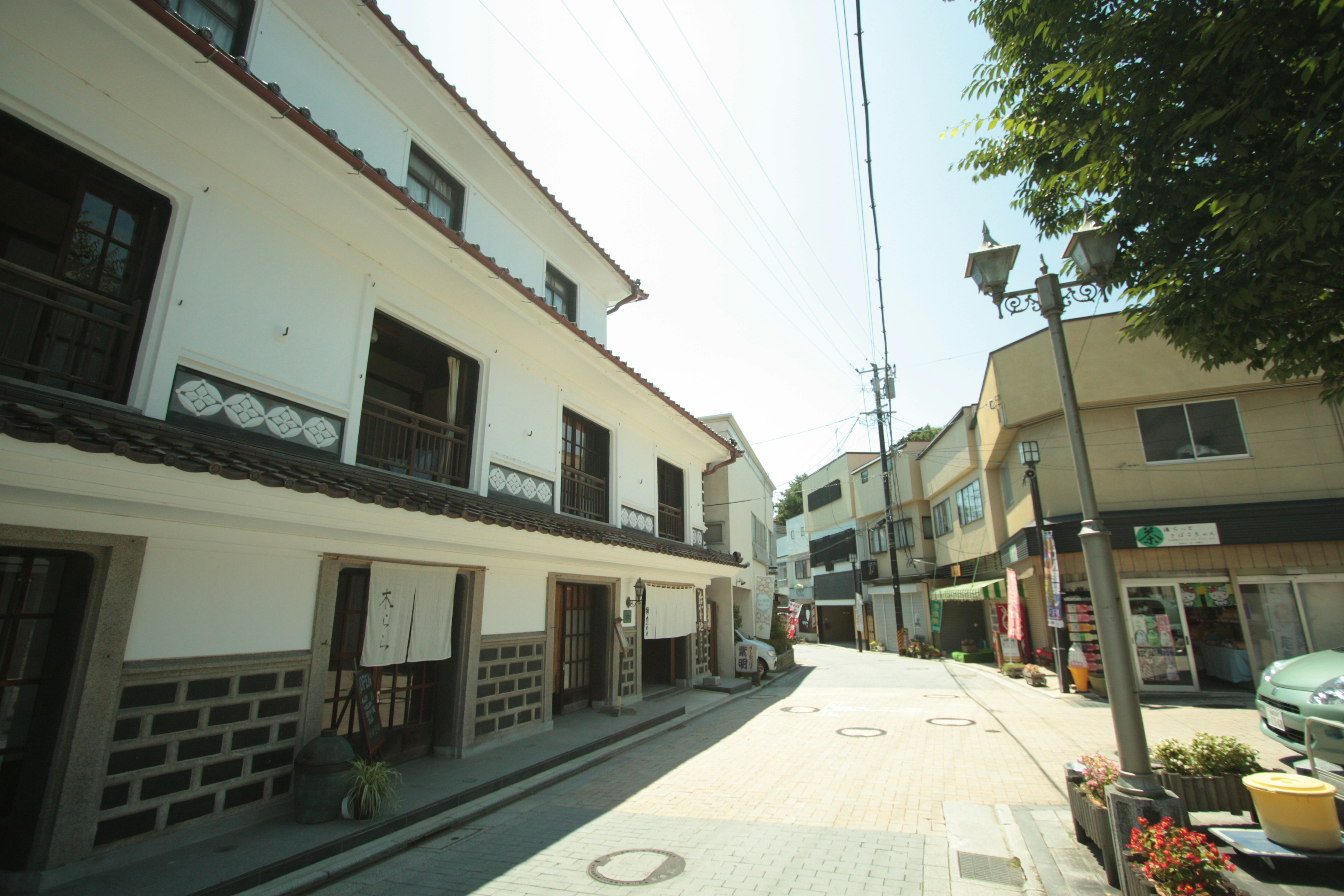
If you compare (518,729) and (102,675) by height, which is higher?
(102,675)

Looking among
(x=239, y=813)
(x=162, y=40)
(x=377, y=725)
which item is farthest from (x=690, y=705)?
(x=162, y=40)

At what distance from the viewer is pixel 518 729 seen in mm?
9469

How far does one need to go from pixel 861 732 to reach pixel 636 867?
22.3 feet

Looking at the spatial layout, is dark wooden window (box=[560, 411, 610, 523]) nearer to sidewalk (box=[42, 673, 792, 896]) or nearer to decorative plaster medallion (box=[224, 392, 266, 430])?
sidewalk (box=[42, 673, 792, 896])

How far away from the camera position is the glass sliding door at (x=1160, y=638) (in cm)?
1403

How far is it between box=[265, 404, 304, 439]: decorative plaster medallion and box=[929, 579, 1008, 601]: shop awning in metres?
19.1

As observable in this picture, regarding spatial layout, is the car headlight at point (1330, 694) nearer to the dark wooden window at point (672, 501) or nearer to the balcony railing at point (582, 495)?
the balcony railing at point (582, 495)

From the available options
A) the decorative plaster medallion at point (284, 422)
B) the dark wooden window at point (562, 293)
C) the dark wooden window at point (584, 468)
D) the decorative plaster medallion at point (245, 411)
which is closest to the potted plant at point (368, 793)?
the decorative plaster medallion at point (284, 422)

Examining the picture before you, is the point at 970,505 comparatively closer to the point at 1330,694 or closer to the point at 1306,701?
the point at 1306,701

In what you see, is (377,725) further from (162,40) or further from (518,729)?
(162,40)

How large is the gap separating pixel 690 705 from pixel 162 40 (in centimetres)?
1316

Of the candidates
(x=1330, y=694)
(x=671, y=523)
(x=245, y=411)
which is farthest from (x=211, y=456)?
(x=671, y=523)

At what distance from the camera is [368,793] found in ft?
19.8

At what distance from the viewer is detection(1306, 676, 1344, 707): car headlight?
6215mm
